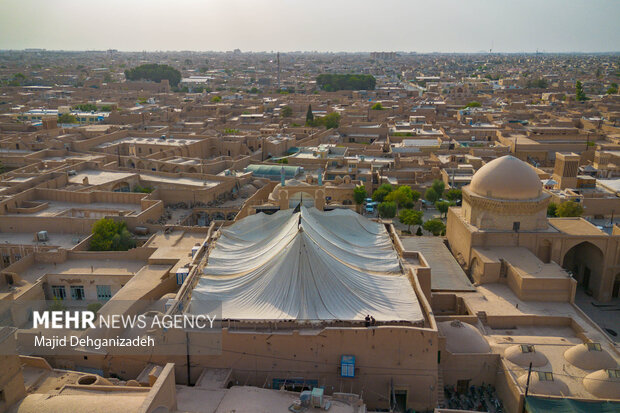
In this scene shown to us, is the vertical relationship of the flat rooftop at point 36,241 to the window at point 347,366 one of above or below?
below

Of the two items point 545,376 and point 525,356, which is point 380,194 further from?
point 545,376

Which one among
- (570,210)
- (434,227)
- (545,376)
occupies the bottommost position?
(545,376)

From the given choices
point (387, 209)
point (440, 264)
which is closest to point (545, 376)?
point (440, 264)

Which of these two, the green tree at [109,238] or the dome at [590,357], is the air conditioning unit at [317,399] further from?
the green tree at [109,238]

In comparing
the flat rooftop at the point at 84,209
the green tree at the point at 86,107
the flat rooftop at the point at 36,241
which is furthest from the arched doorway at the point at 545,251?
the green tree at the point at 86,107

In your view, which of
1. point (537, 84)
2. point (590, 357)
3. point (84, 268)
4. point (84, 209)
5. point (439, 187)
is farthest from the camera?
point (537, 84)
